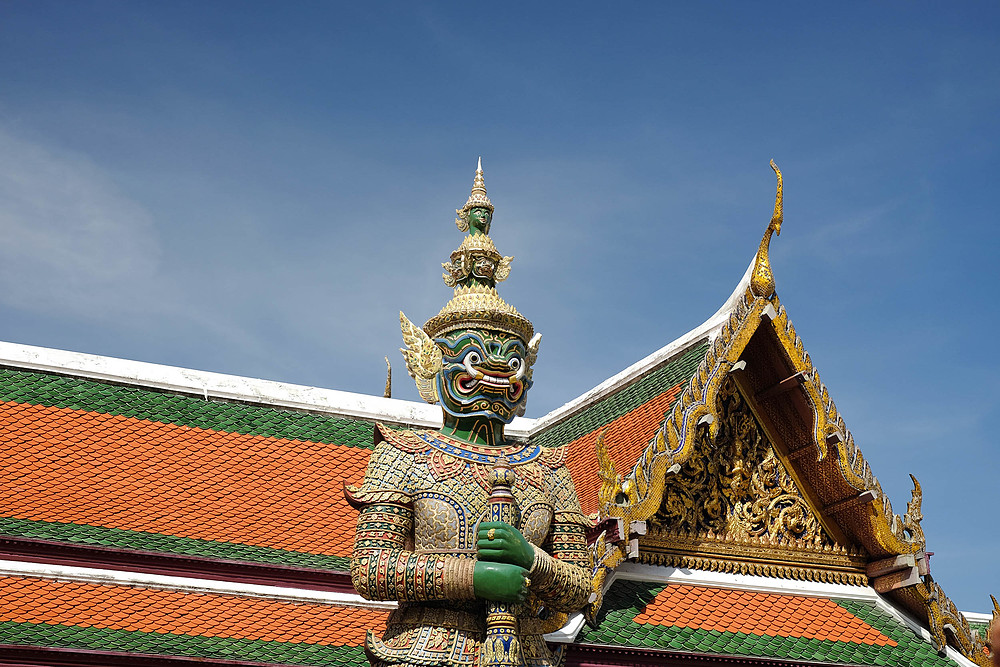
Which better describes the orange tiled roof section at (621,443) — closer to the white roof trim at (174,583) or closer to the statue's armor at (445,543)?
the white roof trim at (174,583)

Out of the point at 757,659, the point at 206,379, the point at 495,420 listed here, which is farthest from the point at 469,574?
the point at 206,379

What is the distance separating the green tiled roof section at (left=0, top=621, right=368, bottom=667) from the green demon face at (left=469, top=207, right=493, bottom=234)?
3030 mm

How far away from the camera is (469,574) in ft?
21.1

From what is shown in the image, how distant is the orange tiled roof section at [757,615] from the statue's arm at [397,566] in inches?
108

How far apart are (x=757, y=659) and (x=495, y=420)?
3.04 m

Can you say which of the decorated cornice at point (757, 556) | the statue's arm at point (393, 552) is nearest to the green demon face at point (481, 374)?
the statue's arm at point (393, 552)

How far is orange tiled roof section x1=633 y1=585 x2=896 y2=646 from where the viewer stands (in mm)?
8992

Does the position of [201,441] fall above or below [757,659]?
above

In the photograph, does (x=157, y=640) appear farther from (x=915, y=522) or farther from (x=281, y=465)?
(x=915, y=522)

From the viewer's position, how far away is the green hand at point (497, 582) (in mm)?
6402

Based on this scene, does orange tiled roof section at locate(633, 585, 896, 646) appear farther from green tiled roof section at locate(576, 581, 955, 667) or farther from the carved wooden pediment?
the carved wooden pediment

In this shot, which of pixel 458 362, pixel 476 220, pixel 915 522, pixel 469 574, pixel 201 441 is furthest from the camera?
pixel 201 441

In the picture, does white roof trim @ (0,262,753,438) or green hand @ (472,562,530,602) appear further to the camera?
white roof trim @ (0,262,753,438)

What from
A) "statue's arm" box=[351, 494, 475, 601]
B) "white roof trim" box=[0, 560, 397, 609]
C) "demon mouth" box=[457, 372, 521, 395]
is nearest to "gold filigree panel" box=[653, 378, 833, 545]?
"white roof trim" box=[0, 560, 397, 609]
